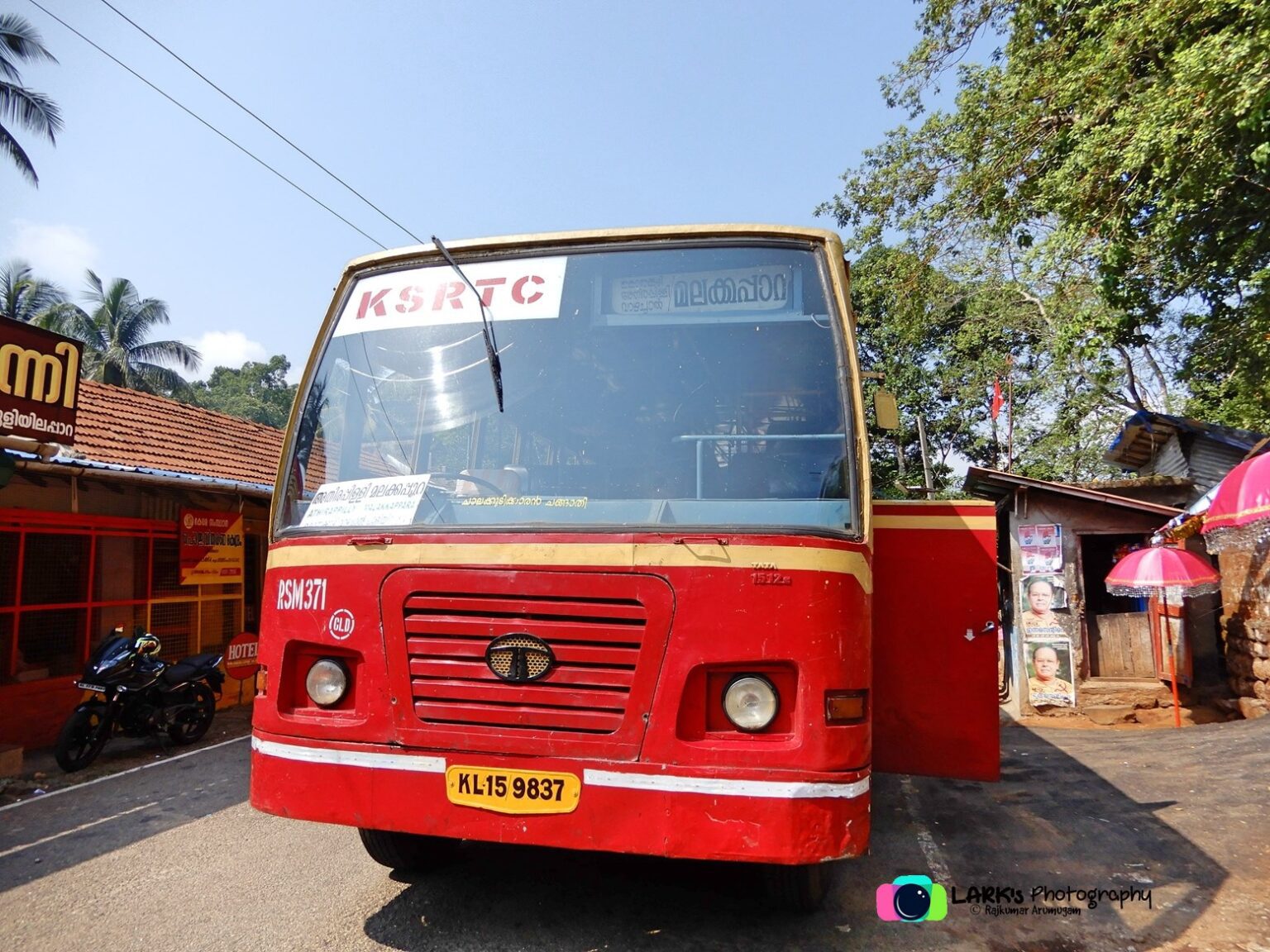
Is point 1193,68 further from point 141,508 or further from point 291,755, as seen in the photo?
point 141,508

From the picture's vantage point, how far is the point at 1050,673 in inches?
483

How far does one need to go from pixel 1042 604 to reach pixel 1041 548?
2.79ft

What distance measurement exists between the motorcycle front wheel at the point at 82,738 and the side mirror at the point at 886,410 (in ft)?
22.7

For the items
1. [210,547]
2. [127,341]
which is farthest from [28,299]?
[210,547]

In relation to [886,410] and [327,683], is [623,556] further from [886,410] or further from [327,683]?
[886,410]

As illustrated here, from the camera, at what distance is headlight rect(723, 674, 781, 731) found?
268 cm

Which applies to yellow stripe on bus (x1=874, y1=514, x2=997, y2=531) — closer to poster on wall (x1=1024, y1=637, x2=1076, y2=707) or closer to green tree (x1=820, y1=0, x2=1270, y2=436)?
green tree (x1=820, y1=0, x2=1270, y2=436)

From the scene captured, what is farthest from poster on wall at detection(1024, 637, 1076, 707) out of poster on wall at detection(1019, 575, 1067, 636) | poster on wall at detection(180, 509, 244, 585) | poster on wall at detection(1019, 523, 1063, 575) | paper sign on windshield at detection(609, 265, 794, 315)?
poster on wall at detection(180, 509, 244, 585)

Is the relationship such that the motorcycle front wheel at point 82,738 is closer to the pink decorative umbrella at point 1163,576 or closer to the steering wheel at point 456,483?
the steering wheel at point 456,483

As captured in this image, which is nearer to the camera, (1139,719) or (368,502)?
(368,502)

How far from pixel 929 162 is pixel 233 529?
10.2 meters

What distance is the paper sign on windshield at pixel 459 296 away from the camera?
3.39 m

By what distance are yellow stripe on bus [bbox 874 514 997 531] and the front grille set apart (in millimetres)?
1466

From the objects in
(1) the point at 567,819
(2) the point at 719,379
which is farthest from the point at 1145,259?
(1) the point at 567,819
